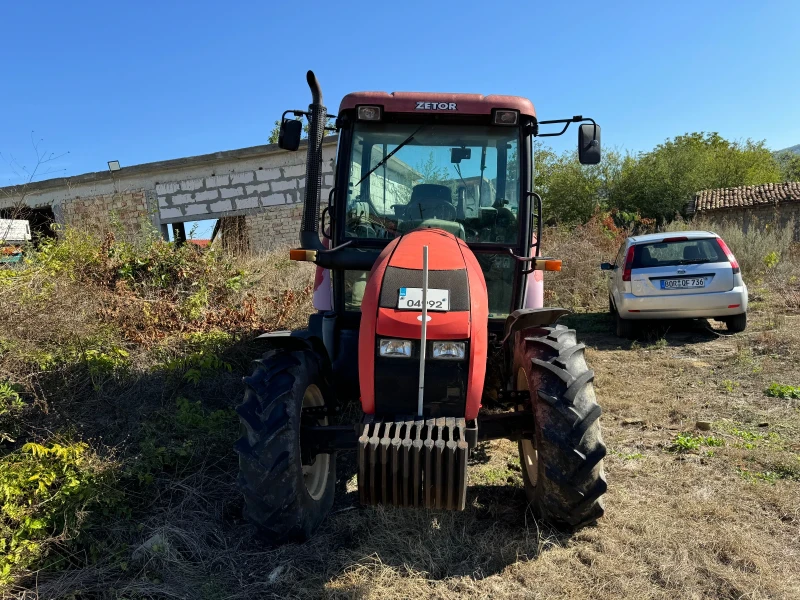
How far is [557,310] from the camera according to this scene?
3.57 m

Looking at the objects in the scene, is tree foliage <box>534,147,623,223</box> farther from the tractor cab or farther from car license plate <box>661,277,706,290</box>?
the tractor cab

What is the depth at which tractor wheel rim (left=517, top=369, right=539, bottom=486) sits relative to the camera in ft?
12.0

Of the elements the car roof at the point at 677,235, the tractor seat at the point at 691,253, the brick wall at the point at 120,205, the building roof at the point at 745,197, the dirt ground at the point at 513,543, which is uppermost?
the building roof at the point at 745,197

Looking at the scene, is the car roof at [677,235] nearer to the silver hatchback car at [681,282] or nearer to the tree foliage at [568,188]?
the silver hatchback car at [681,282]

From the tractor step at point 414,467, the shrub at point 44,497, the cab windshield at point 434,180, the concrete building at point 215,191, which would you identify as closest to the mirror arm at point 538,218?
the cab windshield at point 434,180

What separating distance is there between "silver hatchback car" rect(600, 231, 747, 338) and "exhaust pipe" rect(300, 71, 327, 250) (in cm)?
642

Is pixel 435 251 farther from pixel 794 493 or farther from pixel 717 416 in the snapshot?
A: pixel 717 416

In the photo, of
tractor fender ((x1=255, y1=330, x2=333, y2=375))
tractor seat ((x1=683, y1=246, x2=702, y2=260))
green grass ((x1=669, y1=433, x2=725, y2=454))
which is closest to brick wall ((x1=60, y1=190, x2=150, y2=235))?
tractor seat ((x1=683, y1=246, x2=702, y2=260))

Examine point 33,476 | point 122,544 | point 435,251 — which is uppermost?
point 435,251

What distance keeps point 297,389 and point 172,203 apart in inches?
520

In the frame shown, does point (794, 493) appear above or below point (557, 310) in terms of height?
below

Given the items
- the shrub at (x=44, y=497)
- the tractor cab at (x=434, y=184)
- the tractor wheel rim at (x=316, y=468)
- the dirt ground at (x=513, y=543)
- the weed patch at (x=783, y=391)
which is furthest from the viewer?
the weed patch at (x=783, y=391)

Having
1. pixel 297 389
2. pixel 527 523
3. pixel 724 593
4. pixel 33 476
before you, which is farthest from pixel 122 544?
pixel 724 593

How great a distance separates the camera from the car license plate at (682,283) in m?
8.63
